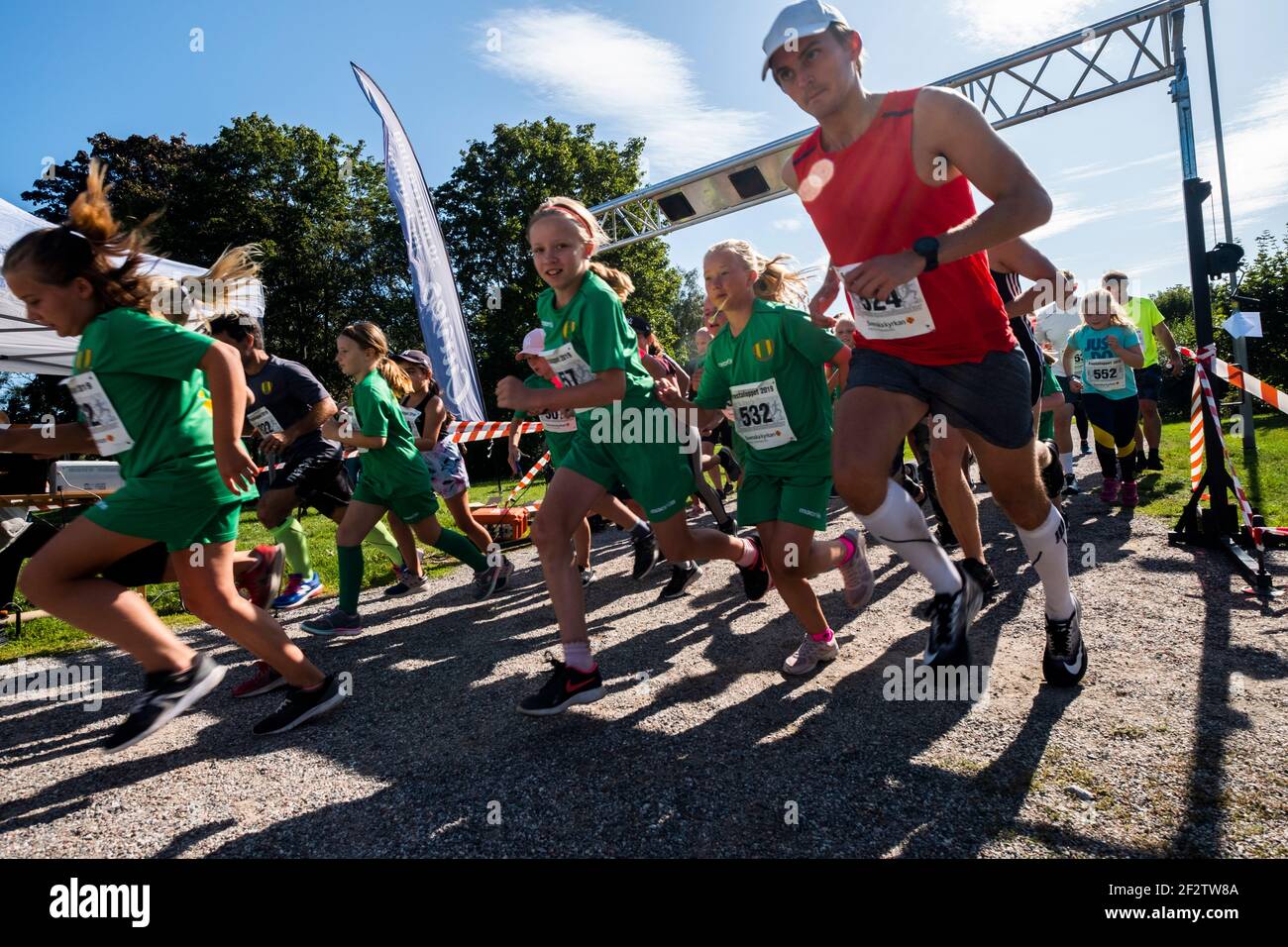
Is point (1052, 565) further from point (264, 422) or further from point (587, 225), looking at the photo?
point (264, 422)

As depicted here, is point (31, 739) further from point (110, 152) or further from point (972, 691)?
point (110, 152)

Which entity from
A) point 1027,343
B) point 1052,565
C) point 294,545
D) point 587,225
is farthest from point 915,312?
point 294,545

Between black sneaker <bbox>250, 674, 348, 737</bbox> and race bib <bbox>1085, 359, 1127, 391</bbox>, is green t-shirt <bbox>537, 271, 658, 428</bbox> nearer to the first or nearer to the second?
black sneaker <bbox>250, 674, 348, 737</bbox>

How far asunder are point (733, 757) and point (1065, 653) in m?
1.29

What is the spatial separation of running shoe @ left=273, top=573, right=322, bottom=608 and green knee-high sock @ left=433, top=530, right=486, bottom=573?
4.04ft

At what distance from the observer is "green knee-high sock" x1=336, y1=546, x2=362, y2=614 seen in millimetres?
4637

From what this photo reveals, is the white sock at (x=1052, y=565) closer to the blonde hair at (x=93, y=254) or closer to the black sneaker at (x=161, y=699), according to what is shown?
the black sneaker at (x=161, y=699)

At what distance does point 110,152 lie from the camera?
29328 mm

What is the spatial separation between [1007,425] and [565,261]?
174cm

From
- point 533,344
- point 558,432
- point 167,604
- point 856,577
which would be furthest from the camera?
point 167,604

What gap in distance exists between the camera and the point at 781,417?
3270mm

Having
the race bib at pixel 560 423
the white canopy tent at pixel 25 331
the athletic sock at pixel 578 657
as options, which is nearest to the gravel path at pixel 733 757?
the athletic sock at pixel 578 657

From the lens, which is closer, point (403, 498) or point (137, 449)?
point (137, 449)
